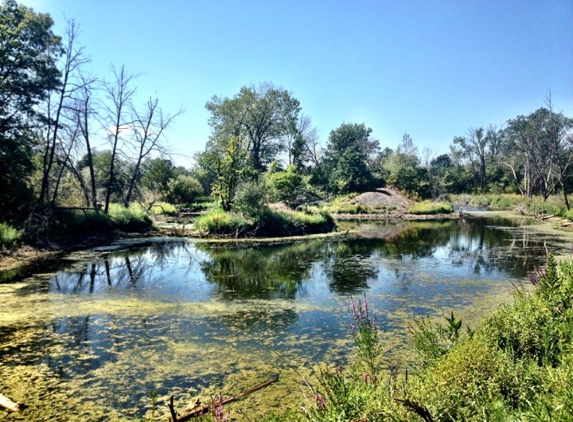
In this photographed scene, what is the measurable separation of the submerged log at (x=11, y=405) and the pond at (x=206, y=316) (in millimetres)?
73

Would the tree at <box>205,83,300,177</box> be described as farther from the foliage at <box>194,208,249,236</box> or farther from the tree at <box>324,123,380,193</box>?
the foliage at <box>194,208,249,236</box>

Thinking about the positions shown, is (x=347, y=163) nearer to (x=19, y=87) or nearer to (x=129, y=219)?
(x=129, y=219)

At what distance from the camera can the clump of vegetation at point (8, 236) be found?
37.3ft

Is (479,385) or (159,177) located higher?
(159,177)

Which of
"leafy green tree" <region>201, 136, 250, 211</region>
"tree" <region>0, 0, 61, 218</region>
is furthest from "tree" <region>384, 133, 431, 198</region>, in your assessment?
"tree" <region>0, 0, 61, 218</region>

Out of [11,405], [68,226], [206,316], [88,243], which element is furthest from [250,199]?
[11,405]

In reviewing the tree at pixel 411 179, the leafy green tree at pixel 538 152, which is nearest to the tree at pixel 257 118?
the tree at pixel 411 179

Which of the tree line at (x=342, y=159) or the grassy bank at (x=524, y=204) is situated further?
the tree line at (x=342, y=159)

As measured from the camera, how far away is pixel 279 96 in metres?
40.8

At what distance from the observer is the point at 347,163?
40594 mm

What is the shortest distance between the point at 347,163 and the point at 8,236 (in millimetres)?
32925

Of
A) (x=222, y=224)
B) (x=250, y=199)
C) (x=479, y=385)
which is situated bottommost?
(x=479, y=385)

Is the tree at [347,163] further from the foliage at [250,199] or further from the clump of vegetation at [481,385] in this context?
the clump of vegetation at [481,385]

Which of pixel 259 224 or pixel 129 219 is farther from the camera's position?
pixel 129 219
